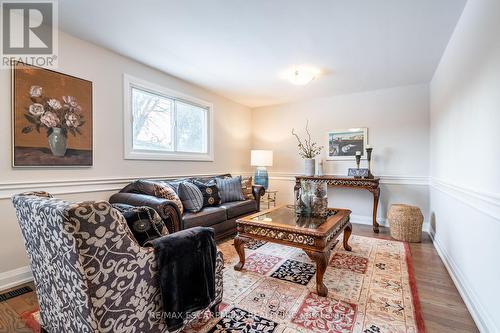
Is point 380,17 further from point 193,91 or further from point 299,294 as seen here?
point 193,91

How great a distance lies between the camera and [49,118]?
226 centimetres

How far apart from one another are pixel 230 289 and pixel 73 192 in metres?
1.89

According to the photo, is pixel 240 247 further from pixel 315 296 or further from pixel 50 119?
pixel 50 119

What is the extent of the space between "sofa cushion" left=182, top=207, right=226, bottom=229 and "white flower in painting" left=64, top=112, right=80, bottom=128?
148 cm

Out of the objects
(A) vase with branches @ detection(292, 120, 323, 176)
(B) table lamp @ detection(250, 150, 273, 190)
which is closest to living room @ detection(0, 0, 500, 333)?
(A) vase with branches @ detection(292, 120, 323, 176)

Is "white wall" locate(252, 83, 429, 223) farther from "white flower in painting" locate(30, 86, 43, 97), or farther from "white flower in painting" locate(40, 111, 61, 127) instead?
"white flower in painting" locate(30, 86, 43, 97)

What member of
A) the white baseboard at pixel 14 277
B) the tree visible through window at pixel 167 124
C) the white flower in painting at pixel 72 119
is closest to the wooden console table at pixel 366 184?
the tree visible through window at pixel 167 124

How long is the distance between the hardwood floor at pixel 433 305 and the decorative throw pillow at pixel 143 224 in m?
1.06

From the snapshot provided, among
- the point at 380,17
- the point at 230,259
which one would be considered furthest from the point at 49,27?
the point at 380,17

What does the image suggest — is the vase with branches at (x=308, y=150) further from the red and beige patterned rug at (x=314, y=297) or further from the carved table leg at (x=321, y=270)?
the carved table leg at (x=321, y=270)

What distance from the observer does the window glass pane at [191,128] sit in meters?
3.81

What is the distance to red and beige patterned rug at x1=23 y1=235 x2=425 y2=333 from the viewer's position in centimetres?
155

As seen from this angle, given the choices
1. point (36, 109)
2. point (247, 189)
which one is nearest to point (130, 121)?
point (36, 109)

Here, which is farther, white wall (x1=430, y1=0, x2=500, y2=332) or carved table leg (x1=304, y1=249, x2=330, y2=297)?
carved table leg (x1=304, y1=249, x2=330, y2=297)
